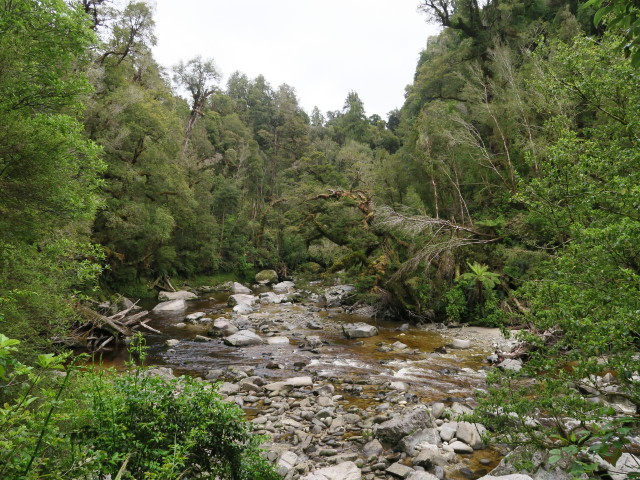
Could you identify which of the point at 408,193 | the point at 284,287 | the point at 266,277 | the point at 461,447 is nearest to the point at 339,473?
the point at 461,447

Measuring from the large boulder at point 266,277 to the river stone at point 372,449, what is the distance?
25094 millimetres

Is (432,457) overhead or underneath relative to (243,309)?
overhead

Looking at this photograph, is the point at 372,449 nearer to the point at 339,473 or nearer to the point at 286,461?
the point at 339,473

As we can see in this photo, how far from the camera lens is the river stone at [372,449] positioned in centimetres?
522

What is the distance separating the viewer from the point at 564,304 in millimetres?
3354

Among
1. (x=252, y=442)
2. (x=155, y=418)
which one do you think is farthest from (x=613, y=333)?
(x=155, y=418)

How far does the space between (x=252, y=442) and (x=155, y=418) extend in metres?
0.98

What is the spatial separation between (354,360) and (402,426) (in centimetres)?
471

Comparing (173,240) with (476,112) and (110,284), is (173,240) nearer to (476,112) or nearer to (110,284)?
(110,284)

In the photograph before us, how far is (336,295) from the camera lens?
22703mm

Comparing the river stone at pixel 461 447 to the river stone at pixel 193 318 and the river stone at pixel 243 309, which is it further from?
the river stone at pixel 243 309

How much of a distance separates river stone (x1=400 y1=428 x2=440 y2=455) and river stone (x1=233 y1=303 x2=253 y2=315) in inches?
506

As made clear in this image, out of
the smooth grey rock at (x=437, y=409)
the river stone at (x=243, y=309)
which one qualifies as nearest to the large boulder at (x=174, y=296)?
the river stone at (x=243, y=309)

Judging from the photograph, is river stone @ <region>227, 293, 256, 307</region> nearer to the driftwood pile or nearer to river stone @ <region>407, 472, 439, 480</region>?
the driftwood pile
